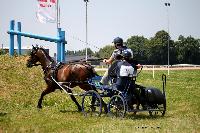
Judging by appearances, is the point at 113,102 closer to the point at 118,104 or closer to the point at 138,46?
the point at 118,104

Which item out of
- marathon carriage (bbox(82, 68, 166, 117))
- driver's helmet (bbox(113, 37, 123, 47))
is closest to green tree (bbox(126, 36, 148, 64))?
marathon carriage (bbox(82, 68, 166, 117))

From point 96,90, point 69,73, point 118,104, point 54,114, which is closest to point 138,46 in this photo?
point 69,73

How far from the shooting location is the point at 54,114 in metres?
15.3

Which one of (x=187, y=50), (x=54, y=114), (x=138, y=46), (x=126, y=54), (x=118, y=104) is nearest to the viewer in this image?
(x=118, y=104)

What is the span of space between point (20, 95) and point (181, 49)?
115m

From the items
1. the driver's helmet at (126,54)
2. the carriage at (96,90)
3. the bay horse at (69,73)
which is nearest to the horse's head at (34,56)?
the carriage at (96,90)

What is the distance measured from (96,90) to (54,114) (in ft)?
5.86

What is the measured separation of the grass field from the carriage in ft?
1.22

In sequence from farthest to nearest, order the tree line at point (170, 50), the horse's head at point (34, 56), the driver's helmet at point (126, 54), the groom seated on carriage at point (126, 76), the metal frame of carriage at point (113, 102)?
1. the tree line at point (170, 50)
2. the horse's head at point (34, 56)
3. the driver's helmet at point (126, 54)
4. the groom seated on carriage at point (126, 76)
5. the metal frame of carriage at point (113, 102)

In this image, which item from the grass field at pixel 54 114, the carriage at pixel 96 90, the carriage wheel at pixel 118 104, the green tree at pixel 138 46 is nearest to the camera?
the grass field at pixel 54 114

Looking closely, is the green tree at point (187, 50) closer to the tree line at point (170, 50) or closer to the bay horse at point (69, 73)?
the tree line at point (170, 50)

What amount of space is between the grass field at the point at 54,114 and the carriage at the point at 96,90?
0.37 m

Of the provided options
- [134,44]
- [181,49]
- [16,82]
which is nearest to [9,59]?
[16,82]

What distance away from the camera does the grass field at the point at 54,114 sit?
1164cm
